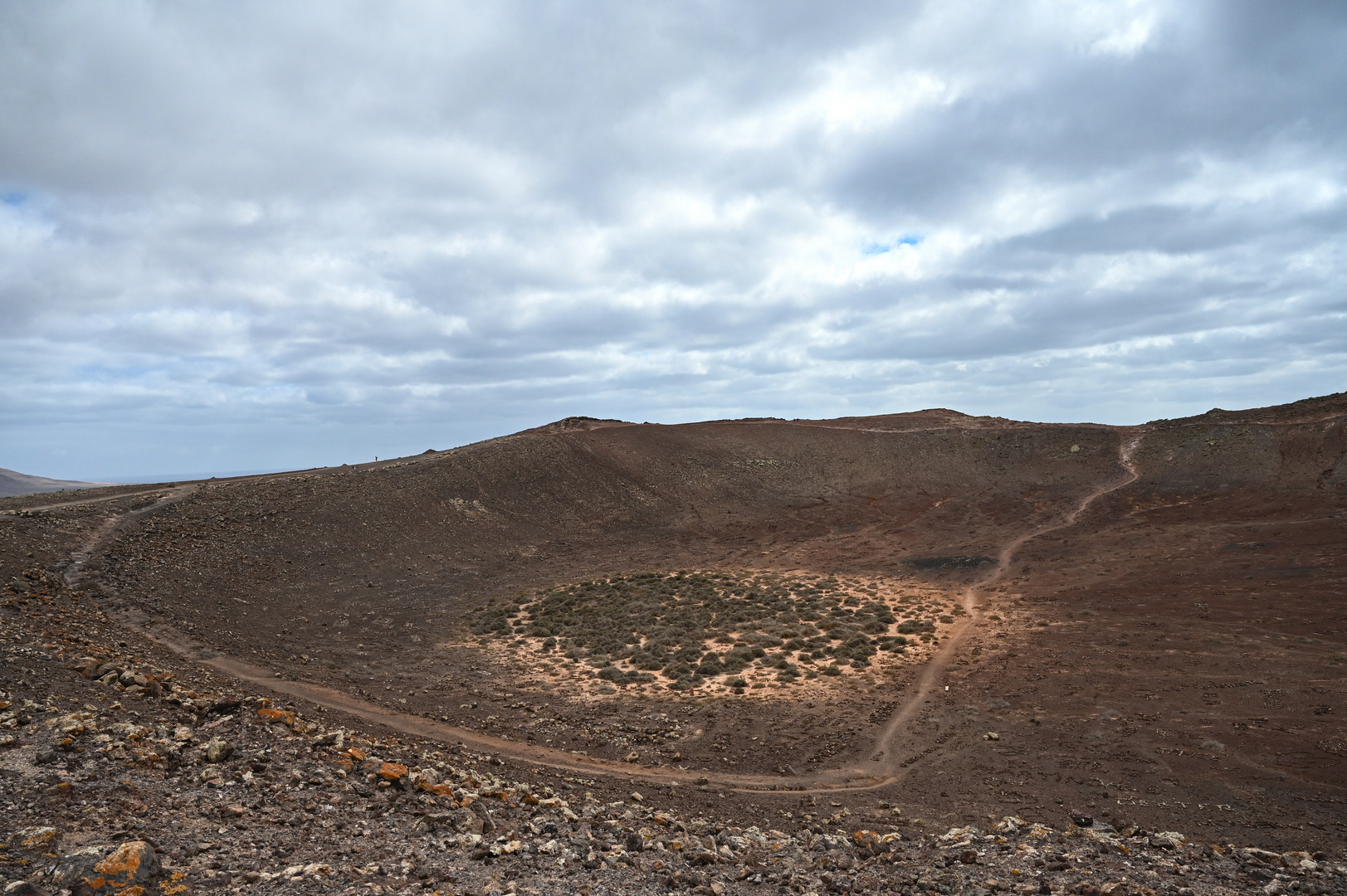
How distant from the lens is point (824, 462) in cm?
4672

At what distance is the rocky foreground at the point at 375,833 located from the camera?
603 centimetres

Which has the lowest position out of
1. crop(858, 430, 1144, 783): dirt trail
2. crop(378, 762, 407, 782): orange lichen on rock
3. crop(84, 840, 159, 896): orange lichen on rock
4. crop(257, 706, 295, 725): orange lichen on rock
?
crop(858, 430, 1144, 783): dirt trail

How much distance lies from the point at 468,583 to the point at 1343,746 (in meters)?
24.7

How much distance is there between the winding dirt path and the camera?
462 inches

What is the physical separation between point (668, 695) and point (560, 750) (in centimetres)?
375

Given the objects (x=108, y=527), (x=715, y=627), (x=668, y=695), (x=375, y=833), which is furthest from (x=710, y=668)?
(x=108, y=527)

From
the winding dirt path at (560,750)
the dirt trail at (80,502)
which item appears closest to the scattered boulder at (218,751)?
the winding dirt path at (560,750)

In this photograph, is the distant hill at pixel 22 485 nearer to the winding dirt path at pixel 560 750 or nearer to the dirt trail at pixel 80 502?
the dirt trail at pixel 80 502

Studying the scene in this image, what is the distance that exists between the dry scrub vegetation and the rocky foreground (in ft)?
23.9

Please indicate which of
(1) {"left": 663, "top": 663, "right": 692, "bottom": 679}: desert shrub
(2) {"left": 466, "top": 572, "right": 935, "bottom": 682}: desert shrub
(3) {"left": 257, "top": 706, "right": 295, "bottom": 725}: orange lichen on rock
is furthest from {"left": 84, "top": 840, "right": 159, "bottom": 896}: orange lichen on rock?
(1) {"left": 663, "top": 663, "right": 692, "bottom": 679}: desert shrub

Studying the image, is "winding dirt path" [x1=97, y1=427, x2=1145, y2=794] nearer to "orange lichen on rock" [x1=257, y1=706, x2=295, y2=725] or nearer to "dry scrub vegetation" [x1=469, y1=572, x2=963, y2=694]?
"dry scrub vegetation" [x1=469, y1=572, x2=963, y2=694]

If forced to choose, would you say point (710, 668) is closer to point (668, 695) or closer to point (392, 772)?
point (668, 695)

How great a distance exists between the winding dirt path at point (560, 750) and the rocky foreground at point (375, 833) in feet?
5.01

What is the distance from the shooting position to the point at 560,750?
12.9m
